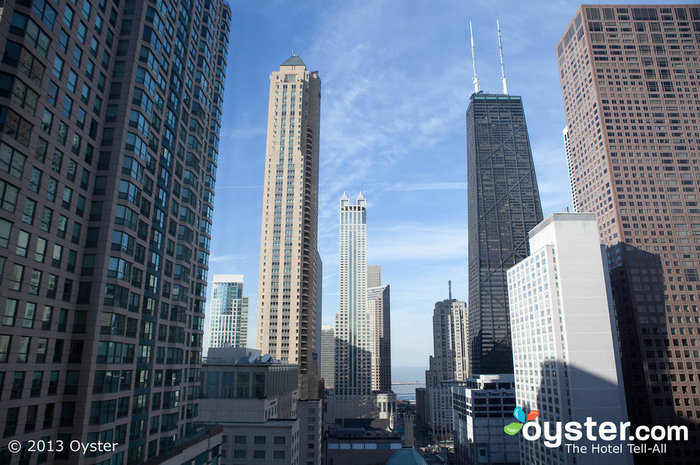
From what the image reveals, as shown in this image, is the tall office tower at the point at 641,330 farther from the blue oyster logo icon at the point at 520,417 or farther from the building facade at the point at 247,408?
the building facade at the point at 247,408

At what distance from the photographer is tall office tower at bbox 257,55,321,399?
150m

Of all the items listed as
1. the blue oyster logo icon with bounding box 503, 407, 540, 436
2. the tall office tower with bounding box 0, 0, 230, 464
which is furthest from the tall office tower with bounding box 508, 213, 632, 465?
the tall office tower with bounding box 0, 0, 230, 464

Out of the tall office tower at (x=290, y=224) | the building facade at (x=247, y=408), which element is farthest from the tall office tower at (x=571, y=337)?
the tall office tower at (x=290, y=224)

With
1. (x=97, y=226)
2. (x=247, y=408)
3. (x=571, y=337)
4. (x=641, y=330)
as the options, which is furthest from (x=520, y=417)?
(x=97, y=226)

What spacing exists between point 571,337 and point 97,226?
100 m

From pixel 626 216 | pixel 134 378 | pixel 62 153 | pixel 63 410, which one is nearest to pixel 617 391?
pixel 626 216

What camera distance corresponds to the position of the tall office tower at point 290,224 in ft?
492

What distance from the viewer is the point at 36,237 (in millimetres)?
33594

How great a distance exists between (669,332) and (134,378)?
141331 millimetres

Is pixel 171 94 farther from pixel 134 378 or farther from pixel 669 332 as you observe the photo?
pixel 669 332

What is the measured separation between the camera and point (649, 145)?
143 meters

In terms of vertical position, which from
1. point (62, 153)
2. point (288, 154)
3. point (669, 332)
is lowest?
point (669, 332)

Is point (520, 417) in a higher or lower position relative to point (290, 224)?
lower

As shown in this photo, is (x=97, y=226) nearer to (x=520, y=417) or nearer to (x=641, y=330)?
(x=520, y=417)
